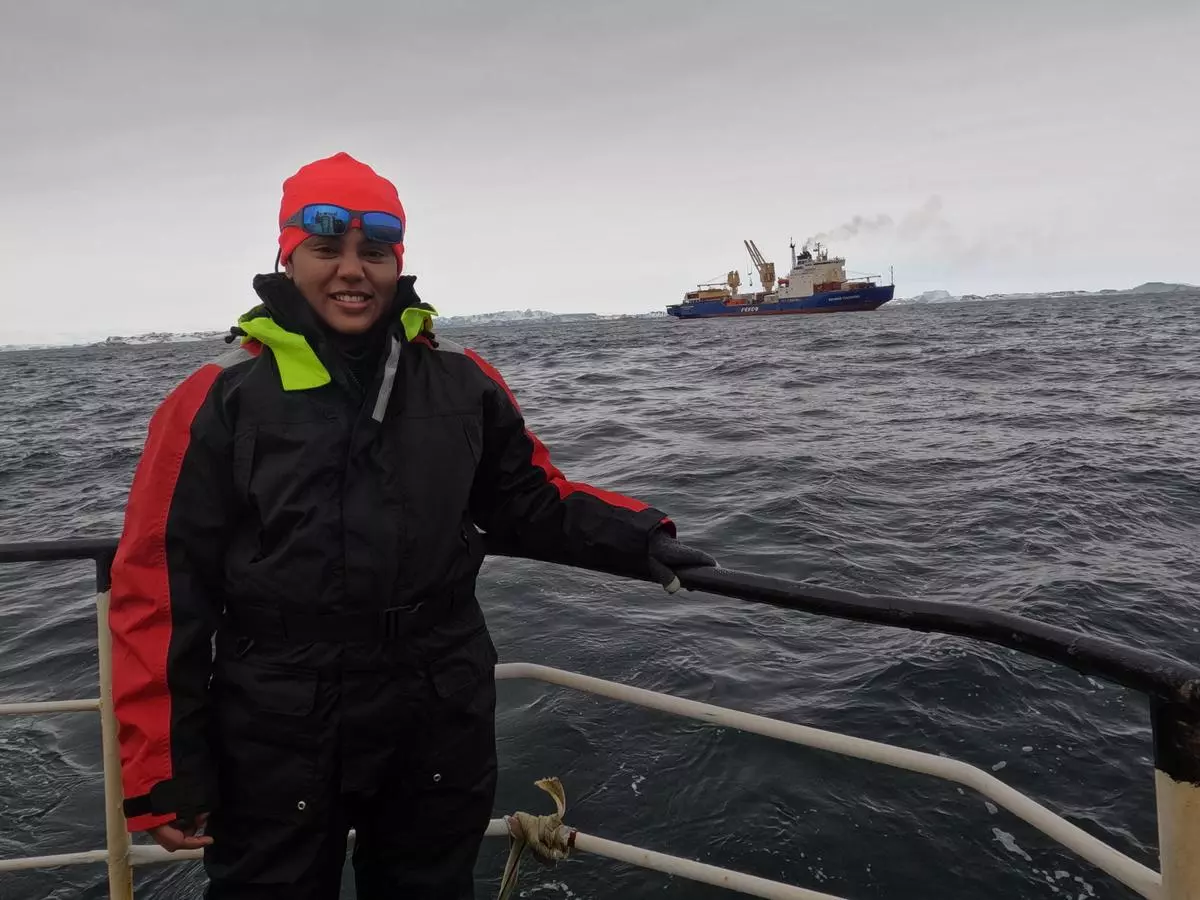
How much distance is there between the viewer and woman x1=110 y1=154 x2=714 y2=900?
1490 mm

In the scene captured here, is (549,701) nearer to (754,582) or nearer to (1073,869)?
(1073,869)

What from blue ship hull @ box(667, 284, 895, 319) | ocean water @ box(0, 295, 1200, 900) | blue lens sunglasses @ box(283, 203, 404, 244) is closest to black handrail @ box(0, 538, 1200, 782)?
blue lens sunglasses @ box(283, 203, 404, 244)

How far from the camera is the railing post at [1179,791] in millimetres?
1039

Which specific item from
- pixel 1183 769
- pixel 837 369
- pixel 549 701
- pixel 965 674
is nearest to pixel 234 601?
pixel 1183 769

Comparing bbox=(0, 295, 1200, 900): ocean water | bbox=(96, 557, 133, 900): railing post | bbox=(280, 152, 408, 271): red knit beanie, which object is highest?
bbox=(280, 152, 408, 271): red knit beanie

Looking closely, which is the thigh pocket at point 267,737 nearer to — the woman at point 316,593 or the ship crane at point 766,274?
the woman at point 316,593

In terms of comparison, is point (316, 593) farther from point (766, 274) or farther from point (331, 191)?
point (766, 274)

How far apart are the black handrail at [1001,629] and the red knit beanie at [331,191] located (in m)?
0.84

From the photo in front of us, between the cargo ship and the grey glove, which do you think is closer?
the grey glove

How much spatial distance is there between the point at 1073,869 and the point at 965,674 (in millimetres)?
1757

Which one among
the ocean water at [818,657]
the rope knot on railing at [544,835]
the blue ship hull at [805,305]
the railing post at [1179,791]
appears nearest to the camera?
the railing post at [1179,791]

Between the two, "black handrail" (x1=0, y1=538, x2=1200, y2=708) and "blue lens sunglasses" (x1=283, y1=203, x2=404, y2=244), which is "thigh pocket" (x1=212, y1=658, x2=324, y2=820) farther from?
"blue lens sunglasses" (x1=283, y1=203, x2=404, y2=244)

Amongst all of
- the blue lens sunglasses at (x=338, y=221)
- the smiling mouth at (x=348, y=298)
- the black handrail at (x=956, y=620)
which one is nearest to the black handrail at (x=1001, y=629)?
the black handrail at (x=956, y=620)

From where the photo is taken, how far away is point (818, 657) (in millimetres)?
5281
